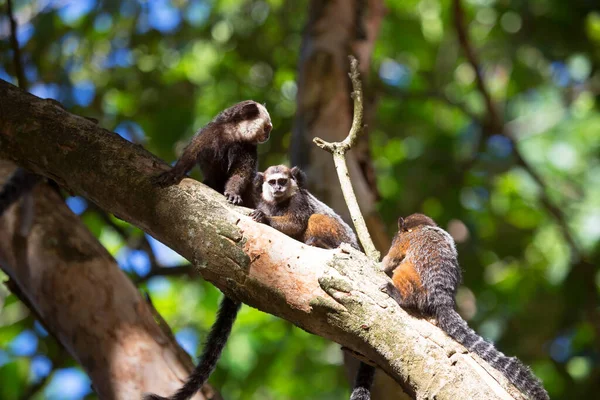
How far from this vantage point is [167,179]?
3.40 metres

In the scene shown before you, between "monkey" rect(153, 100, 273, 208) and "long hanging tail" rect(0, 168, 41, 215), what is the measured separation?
57.6 inches

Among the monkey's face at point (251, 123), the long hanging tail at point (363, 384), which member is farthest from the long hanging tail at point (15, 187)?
the long hanging tail at point (363, 384)

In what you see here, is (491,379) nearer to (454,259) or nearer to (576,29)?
(454,259)

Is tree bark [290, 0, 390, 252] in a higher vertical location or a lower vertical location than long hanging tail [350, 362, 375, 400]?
higher

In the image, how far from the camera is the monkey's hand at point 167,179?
339 cm

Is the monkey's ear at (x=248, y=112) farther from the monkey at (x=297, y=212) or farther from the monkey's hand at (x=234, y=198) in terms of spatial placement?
the monkey's hand at (x=234, y=198)

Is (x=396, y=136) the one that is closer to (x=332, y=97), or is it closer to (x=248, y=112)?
(x=332, y=97)

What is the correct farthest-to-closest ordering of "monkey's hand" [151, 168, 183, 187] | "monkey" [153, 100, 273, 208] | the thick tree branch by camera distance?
"monkey" [153, 100, 273, 208]
"monkey's hand" [151, 168, 183, 187]
the thick tree branch

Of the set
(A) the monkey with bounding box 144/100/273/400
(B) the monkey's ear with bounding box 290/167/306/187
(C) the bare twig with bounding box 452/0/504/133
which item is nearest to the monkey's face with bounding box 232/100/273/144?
(A) the monkey with bounding box 144/100/273/400

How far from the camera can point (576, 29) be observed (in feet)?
26.4

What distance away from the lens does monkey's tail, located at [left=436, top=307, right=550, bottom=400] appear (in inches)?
120

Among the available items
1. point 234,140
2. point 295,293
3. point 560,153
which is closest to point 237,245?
point 295,293

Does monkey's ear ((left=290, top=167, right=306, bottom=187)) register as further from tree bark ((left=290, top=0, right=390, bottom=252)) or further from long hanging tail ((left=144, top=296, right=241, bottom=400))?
long hanging tail ((left=144, top=296, right=241, bottom=400))

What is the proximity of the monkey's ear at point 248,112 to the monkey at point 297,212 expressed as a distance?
37 cm
